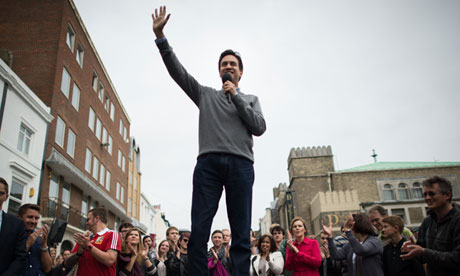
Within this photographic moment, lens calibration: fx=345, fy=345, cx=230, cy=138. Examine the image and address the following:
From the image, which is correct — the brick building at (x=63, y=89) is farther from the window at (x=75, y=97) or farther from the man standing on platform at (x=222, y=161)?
the man standing on platform at (x=222, y=161)

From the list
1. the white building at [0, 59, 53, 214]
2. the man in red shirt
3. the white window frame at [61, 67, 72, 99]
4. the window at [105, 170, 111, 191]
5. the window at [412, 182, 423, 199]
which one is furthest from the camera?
the window at [412, 182, 423, 199]

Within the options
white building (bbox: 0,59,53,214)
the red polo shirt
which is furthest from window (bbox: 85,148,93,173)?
the red polo shirt

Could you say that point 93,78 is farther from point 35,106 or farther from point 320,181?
point 320,181

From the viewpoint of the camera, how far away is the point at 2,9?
22047 mm

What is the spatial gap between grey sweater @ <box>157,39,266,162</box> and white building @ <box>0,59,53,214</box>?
48.8ft

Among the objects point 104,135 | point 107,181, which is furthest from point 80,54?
point 107,181

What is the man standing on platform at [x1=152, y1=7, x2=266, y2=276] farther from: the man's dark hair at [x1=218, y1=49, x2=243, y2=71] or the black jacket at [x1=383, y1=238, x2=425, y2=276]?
the black jacket at [x1=383, y1=238, x2=425, y2=276]

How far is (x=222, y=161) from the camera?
2.60m

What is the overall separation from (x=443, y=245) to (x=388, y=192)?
38.5m

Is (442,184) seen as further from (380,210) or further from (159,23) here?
(159,23)

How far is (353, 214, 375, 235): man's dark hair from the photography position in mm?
5246

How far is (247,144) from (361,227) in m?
3.37

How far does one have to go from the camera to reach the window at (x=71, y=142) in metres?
22.7

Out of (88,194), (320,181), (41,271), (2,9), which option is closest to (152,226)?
(320,181)
